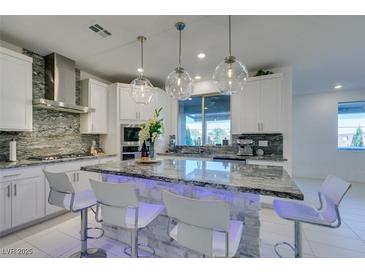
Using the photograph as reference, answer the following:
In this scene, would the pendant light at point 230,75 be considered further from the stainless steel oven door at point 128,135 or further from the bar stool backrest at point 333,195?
the stainless steel oven door at point 128,135

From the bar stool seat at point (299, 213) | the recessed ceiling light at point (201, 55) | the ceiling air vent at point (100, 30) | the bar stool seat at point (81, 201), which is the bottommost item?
the bar stool seat at point (299, 213)

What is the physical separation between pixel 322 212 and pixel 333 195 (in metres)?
0.19

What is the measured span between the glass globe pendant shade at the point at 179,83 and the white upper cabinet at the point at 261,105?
1835mm

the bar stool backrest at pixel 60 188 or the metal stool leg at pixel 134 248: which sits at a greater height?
the bar stool backrest at pixel 60 188

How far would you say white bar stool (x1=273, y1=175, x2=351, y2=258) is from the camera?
58.6 inches

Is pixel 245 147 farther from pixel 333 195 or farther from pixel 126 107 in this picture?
pixel 126 107

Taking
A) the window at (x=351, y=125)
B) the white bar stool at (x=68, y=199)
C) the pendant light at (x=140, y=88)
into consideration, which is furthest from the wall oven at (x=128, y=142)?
the window at (x=351, y=125)

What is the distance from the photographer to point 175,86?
7.99ft

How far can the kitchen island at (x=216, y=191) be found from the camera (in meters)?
1.32

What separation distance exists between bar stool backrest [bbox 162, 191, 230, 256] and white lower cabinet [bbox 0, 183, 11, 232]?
2.37 metres

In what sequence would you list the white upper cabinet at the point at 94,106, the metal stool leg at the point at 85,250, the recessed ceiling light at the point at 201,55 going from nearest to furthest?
the metal stool leg at the point at 85,250
the recessed ceiling light at the point at 201,55
the white upper cabinet at the point at 94,106

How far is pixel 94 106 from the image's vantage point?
3916 millimetres

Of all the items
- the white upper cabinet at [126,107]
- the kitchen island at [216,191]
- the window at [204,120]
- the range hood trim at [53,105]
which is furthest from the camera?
the window at [204,120]
